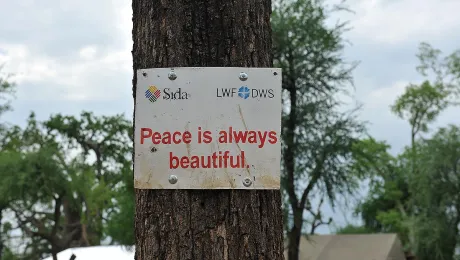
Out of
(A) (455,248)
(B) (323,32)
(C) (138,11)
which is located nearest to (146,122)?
(C) (138,11)

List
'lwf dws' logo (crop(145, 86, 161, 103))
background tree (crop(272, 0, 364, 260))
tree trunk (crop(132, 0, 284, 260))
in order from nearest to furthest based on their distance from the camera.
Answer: tree trunk (crop(132, 0, 284, 260)), 'lwf dws' logo (crop(145, 86, 161, 103)), background tree (crop(272, 0, 364, 260))

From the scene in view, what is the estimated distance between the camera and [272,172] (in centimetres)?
271

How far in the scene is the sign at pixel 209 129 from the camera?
8.79 ft

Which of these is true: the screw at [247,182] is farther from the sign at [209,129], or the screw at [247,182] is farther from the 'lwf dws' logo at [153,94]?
the 'lwf dws' logo at [153,94]

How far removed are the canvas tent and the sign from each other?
91.3 feet

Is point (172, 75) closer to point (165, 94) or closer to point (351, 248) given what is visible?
point (165, 94)

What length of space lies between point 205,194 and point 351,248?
96.6ft

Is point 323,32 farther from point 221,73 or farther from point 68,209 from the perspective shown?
point 221,73

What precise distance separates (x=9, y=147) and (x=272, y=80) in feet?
116

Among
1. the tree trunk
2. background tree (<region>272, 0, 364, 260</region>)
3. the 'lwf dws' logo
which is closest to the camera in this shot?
the tree trunk

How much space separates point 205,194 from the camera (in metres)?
2.67

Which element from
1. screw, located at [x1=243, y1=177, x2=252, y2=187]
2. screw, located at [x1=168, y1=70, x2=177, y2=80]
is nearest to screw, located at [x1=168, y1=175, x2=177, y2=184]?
screw, located at [x1=243, y1=177, x2=252, y2=187]

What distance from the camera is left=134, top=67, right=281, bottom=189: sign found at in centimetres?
268

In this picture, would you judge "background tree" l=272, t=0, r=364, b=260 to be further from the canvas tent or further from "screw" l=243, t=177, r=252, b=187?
"screw" l=243, t=177, r=252, b=187
